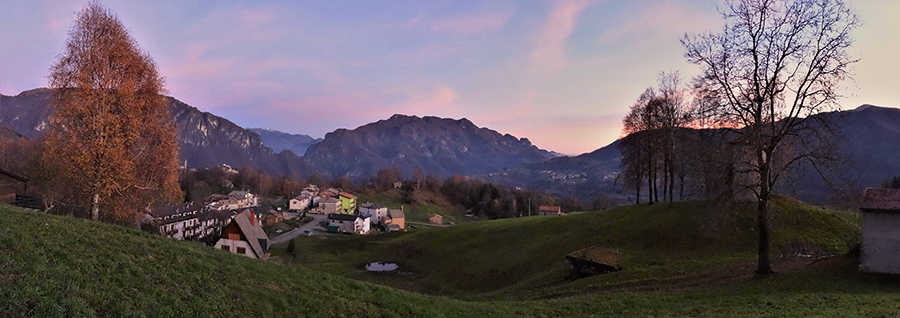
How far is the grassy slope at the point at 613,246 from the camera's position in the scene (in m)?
25.3

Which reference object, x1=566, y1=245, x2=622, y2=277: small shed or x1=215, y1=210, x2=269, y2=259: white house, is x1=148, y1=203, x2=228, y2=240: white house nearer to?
x1=215, y1=210, x2=269, y2=259: white house

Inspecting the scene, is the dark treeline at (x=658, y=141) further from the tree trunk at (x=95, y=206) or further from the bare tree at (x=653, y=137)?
the tree trunk at (x=95, y=206)

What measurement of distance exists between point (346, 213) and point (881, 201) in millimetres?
127891

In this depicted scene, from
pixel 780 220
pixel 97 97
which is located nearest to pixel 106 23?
pixel 97 97

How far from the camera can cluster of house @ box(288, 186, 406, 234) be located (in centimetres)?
10069

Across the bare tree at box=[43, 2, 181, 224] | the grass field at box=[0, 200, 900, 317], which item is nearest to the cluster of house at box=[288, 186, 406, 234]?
the grass field at box=[0, 200, 900, 317]

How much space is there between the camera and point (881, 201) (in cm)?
1756

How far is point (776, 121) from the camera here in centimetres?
1825

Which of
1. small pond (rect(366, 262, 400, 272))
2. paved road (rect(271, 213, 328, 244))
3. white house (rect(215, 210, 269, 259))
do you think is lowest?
paved road (rect(271, 213, 328, 244))

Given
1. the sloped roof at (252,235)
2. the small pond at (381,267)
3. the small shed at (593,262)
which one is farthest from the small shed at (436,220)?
the small shed at (593,262)

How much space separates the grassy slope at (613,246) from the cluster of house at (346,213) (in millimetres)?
50655

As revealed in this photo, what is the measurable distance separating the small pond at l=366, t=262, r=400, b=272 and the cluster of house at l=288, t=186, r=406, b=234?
49.3 metres

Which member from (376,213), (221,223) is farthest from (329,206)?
(221,223)

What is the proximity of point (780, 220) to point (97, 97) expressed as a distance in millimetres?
42034
